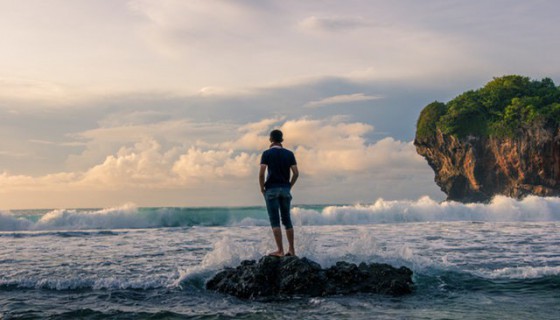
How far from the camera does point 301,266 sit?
832 centimetres

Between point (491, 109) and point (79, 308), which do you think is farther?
point (491, 109)

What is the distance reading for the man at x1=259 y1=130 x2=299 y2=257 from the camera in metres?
8.80

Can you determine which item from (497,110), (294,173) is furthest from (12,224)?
(497,110)

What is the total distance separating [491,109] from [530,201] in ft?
62.8

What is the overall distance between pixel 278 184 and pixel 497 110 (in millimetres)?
49554

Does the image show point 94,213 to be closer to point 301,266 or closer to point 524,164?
point 301,266

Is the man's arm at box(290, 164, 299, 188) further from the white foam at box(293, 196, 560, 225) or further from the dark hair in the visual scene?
the white foam at box(293, 196, 560, 225)

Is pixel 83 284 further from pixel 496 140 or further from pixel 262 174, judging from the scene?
pixel 496 140

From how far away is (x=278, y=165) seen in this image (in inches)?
346

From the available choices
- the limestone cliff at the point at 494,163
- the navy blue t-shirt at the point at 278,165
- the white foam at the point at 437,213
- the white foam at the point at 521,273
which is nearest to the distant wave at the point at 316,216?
the white foam at the point at 437,213

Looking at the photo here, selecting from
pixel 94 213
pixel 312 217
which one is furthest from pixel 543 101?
pixel 94 213

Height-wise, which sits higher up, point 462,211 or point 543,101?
Answer: point 543,101

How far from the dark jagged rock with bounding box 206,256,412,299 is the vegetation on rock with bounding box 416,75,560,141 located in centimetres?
4545

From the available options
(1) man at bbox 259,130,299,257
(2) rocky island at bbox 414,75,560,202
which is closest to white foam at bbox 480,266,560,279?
(1) man at bbox 259,130,299,257
